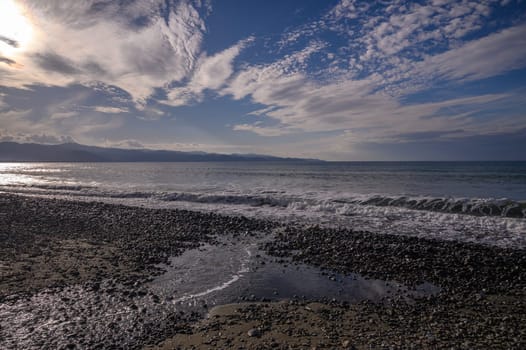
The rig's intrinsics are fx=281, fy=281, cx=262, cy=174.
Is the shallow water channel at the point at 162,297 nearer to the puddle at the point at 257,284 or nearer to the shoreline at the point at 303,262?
the puddle at the point at 257,284

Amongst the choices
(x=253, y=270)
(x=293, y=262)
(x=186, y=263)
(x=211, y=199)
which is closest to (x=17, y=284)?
(x=186, y=263)

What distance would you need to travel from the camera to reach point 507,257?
10.8 meters

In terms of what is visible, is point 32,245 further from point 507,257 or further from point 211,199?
point 507,257

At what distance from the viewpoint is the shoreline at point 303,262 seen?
5781 mm

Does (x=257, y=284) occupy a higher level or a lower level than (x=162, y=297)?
lower

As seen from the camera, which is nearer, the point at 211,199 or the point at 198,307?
the point at 198,307

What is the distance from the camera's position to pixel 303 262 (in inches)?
423

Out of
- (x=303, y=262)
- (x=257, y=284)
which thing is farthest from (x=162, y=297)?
(x=303, y=262)

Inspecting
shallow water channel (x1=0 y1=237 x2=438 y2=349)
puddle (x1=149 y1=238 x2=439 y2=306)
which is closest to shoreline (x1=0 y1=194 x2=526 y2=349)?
shallow water channel (x1=0 y1=237 x2=438 y2=349)

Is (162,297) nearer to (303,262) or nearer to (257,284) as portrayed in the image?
(257,284)

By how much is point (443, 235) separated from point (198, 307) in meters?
13.2

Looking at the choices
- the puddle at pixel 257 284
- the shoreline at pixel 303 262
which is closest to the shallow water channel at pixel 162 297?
the puddle at pixel 257 284

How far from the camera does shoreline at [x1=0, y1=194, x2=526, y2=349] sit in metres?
5.78

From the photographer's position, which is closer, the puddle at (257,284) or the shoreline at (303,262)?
the shoreline at (303,262)
